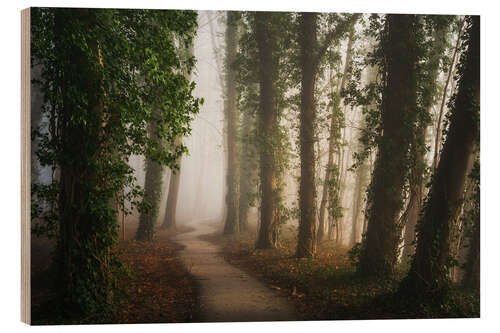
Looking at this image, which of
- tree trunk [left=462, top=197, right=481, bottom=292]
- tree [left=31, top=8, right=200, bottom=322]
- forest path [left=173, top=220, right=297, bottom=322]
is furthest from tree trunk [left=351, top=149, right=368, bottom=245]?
tree [left=31, top=8, right=200, bottom=322]

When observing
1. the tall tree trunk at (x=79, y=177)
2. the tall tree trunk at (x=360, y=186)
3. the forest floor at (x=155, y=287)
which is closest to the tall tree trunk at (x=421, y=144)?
the tall tree trunk at (x=360, y=186)

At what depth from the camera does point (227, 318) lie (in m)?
5.80

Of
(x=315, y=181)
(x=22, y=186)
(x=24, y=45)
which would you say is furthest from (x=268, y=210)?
(x=24, y=45)

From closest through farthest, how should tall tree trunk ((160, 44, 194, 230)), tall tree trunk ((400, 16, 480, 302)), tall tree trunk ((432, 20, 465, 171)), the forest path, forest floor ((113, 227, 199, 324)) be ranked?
1. tall tree trunk ((400, 16, 480, 302))
2. forest floor ((113, 227, 199, 324))
3. the forest path
4. tall tree trunk ((432, 20, 465, 171))
5. tall tree trunk ((160, 44, 194, 230))

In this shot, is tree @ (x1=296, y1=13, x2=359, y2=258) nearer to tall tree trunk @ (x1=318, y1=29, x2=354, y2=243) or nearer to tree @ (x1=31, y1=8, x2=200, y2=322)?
tall tree trunk @ (x1=318, y1=29, x2=354, y2=243)

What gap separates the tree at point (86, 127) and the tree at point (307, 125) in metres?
3.98

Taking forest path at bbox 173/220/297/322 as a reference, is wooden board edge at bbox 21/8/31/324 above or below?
above

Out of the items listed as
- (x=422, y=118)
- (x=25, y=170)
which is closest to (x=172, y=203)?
(x=25, y=170)

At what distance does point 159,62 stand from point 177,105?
65 centimetres

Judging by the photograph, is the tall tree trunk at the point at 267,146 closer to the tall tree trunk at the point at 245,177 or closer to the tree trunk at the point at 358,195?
the tall tree trunk at the point at 245,177

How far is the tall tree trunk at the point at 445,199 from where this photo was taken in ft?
17.7

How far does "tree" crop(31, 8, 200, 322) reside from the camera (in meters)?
4.94

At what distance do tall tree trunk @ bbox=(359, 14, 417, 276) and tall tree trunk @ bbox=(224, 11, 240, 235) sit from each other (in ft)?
9.98
